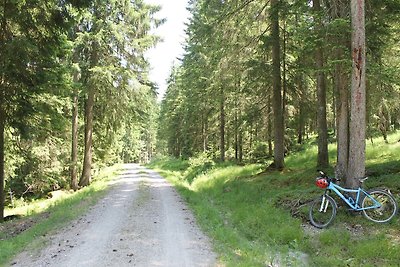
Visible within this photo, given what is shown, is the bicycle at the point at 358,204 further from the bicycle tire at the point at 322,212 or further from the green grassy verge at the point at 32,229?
the green grassy verge at the point at 32,229

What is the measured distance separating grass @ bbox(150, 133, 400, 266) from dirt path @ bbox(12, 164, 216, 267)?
0.58m

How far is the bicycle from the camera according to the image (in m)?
7.86

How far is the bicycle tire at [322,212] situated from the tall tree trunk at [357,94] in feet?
2.21

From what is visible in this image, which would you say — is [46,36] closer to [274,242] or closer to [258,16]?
[258,16]

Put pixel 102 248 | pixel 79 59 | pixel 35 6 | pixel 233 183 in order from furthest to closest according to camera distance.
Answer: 1. pixel 79 59
2. pixel 233 183
3. pixel 35 6
4. pixel 102 248

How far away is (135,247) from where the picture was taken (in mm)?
6992

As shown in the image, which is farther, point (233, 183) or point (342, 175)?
point (233, 183)

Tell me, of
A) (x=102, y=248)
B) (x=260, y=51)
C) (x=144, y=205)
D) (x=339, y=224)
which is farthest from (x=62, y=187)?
(x=339, y=224)

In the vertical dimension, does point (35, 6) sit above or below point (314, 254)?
above

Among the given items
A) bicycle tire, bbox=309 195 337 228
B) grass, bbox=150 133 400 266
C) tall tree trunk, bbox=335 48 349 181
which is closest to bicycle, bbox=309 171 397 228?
bicycle tire, bbox=309 195 337 228

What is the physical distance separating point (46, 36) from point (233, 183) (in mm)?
9136

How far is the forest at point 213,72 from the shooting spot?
954cm

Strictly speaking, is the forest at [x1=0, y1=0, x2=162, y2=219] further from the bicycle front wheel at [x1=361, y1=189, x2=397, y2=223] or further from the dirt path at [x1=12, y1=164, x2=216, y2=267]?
the bicycle front wheel at [x1=361, y1=189, x2=397, y2=223]

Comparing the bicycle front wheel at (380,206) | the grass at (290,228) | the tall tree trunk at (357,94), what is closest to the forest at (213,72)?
the tall tree trunk at (357,94)
